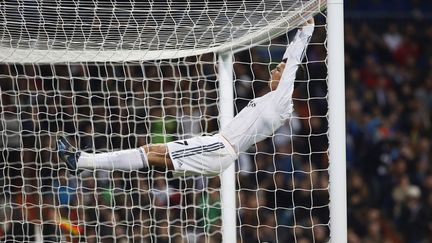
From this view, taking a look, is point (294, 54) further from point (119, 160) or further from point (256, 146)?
point (256, 146)

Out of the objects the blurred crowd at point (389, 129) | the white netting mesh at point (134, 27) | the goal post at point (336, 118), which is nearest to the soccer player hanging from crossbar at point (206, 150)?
the white netting mesh at point (134, 27)

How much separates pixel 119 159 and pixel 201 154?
1.65 ft

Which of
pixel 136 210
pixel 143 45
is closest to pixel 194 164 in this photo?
pixel 143 45

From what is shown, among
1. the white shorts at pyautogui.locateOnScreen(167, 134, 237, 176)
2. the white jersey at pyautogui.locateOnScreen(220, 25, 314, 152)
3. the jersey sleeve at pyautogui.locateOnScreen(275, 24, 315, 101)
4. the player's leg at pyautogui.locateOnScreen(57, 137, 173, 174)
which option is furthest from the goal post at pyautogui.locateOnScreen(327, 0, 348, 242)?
the player's leg at pyautogui.locateOnScreen(57, 137, 173, 174)

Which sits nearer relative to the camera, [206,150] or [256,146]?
[206,150]

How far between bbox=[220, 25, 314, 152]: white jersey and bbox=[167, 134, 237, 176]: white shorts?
0.06 meters

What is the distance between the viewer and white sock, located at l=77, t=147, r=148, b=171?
578 cm

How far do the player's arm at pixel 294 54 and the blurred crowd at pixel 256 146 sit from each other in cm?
186

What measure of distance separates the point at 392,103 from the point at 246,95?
6.12 feet

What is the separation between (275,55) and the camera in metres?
9.70

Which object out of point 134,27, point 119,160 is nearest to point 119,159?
point 119,160

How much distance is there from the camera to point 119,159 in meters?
5.81

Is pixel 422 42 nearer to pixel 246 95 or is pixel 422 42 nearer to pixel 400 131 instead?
pixel 400 131

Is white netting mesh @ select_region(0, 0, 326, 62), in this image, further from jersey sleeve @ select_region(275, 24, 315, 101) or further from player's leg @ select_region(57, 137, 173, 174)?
player's leg @ select_region(57, 137, 173, 174)
